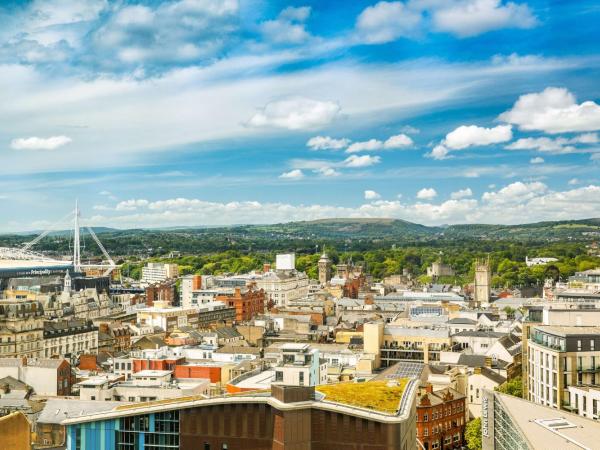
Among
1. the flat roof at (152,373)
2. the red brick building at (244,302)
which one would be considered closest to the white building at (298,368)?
the flat roof at (152,373)

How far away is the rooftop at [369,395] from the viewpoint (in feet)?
127

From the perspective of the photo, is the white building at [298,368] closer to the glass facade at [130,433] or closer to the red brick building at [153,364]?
the glass facade at [130,433]

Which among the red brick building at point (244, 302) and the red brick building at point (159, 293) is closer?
the red brick building at point (244, 302)

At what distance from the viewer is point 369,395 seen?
40.3 m

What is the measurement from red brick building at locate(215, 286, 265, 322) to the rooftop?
94020 millimetres

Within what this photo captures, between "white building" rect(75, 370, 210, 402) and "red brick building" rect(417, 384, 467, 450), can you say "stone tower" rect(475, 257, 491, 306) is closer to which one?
"red brick building" rect(417, 384, 467, 450)

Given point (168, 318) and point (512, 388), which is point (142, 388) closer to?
point (512, 388)

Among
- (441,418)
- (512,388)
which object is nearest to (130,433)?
(441,418)

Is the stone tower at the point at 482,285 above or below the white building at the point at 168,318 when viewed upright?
above

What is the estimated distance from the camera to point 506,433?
42.8 m

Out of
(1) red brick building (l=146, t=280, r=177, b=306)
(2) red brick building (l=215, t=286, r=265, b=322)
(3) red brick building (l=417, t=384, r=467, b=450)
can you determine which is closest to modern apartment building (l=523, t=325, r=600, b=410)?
(3) red brick building (l=417, t=384, r=467, b=450)

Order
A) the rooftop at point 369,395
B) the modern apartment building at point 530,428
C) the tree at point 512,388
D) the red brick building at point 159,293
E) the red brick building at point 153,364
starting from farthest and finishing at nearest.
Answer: the red brick building at point 159,293, the red brick building at point 153,364, the tree at point 512,388, the rooftop at point 369,395, the modern apartment building at point 530,428

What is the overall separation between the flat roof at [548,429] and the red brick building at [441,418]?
69.5 ft

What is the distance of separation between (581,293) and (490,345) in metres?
16.5
